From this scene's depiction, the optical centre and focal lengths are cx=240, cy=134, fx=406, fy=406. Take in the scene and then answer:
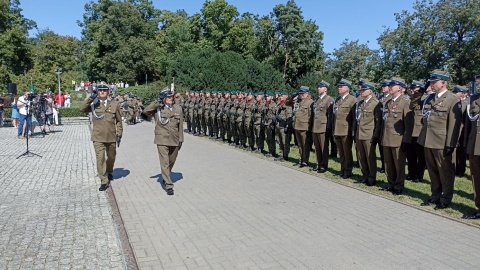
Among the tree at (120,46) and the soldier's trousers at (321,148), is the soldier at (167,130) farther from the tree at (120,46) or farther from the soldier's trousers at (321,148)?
the tree at (120,46)

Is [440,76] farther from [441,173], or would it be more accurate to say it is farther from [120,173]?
[120,173]

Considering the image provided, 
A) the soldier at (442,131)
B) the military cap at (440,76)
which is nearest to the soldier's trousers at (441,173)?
the soldier at (442,131)

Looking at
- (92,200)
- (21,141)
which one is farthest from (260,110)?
(21,141)

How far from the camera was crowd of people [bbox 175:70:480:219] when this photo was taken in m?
6.63

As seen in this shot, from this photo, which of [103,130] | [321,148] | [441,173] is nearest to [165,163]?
[103,130]

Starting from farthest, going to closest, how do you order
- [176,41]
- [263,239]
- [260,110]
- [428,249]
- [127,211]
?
[176,41] → [260,110] → [127,211] → [263,239] → [428,249]

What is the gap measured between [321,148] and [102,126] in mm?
5105

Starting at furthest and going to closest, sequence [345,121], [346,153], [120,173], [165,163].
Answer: [120,173] → [346,153] → [345,121] → [165,163]

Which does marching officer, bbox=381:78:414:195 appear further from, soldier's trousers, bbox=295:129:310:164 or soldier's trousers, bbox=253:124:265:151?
soldier's trousers, bbox=253:124:265:151

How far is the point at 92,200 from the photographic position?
292 inches

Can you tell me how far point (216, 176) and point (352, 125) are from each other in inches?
132

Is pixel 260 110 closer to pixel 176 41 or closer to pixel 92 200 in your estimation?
pixel 92 200

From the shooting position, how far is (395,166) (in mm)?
7941

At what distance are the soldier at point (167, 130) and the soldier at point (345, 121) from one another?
3568mm
